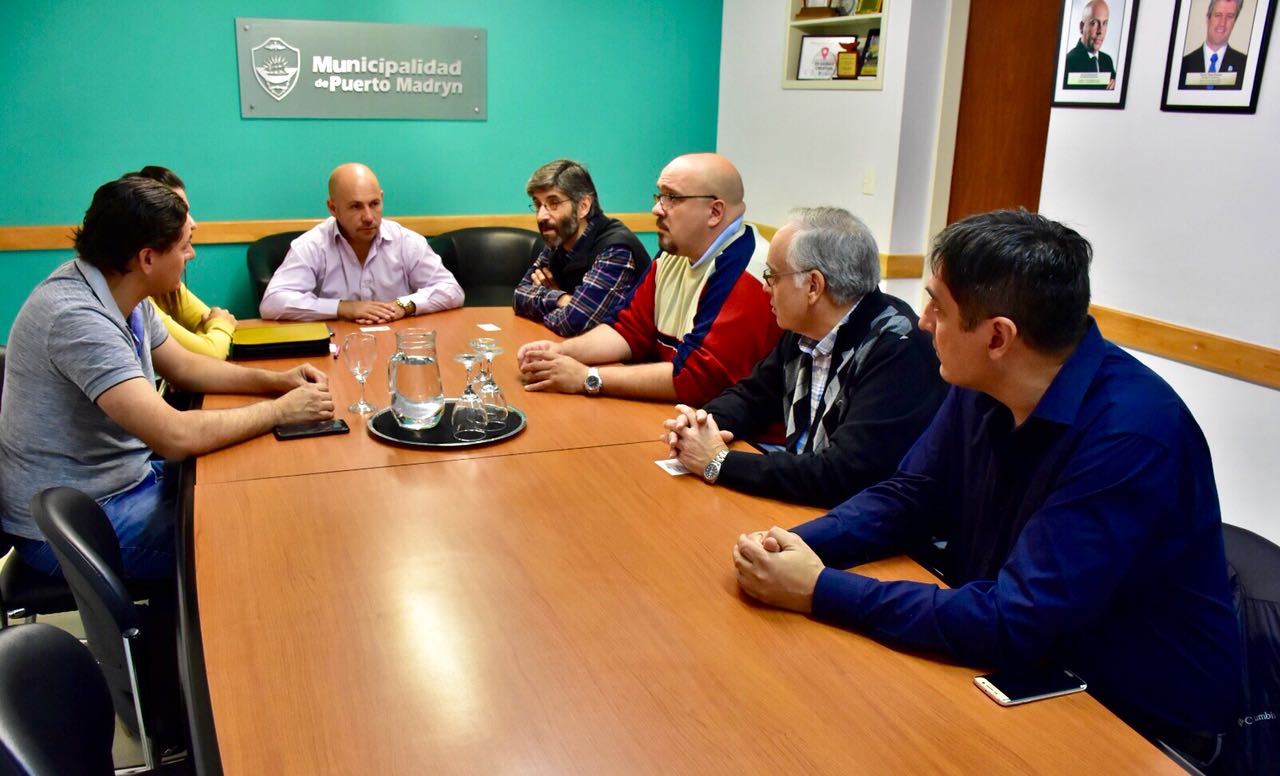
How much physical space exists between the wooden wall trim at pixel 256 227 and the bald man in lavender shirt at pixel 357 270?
3.33 feet

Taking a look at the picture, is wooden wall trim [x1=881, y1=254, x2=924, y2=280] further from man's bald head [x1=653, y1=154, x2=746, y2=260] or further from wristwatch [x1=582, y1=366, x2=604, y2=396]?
wristwatch [x1=582, y1=366, x2=604, y2=396]

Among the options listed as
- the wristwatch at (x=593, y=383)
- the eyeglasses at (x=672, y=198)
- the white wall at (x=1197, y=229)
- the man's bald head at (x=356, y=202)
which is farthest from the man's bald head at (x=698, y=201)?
the man's bald head at (x=356, y=202)

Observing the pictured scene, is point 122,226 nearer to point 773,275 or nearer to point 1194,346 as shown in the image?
point 773,275

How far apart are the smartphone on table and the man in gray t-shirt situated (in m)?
0.02

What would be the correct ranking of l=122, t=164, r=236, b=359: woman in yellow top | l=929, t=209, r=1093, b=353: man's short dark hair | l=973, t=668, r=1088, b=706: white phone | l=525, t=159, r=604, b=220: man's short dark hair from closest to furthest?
l=973, t=668, r=1088, b=706: white phone, l=929, t=209, r=1093, b=353: man's short dark hair, l=122, t=164, r=236, b=359: woman in yellow top, l=525, t=159, r=604, b=220: man's short dark hair

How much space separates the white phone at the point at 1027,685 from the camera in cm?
127

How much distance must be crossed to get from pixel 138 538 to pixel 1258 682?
86.7 inches

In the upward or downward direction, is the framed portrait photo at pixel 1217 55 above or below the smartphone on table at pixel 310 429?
above

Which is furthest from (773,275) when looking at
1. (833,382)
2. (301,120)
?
(301,120)

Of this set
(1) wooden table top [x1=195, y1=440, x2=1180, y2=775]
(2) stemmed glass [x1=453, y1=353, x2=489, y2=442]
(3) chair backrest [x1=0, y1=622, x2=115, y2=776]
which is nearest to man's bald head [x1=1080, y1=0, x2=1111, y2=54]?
(1) wooden table top [x1=195, y1=440, x2=1180, y2=775]

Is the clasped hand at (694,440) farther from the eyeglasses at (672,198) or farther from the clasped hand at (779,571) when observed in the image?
the eyeglasses at (672,198)

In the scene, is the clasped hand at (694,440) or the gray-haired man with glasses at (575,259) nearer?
the clasped hand at (694,440)

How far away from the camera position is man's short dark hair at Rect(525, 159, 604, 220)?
138 inches

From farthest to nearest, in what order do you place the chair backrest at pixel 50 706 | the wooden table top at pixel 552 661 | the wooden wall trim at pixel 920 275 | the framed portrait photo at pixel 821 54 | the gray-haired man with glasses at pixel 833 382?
the framed portrait photo at pixel 821 54, the wooden wall trim at pixel 920 275, the gray-haired man with glasses at pixel 833 382, the wooden table top at pixel 552 661, the chair backrest at pixel 50 706
